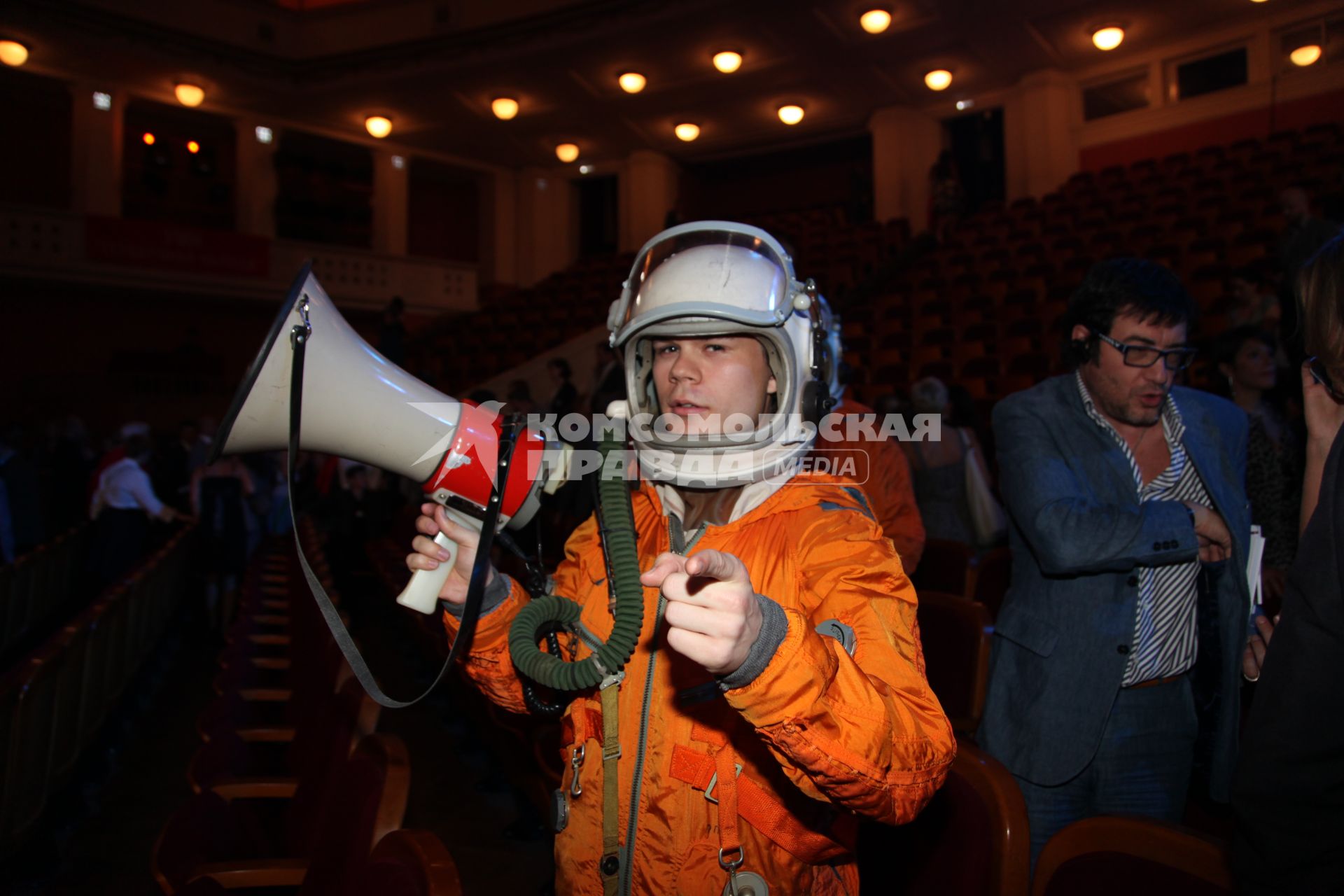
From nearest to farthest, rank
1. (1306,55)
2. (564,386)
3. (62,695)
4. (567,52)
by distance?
1. (62,695)
2. (564,386)
3. (1306,55)
4. (567,52)

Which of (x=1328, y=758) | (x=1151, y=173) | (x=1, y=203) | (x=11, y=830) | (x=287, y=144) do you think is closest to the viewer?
(x=1328, y=758)

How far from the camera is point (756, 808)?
0.97 m

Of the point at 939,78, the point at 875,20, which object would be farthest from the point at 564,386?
the point at 939,78

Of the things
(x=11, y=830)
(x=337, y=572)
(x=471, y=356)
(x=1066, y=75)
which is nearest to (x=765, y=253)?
(x=11, y=830)

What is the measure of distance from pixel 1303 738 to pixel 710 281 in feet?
2.76

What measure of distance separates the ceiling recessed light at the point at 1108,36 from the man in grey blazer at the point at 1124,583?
10923 millimetres

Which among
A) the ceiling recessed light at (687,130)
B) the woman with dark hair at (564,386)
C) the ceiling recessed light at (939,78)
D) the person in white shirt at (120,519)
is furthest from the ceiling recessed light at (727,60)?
the person in white shirt at (120,519)

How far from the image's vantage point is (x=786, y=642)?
2.44 ft

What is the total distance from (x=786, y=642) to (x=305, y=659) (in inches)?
96.6

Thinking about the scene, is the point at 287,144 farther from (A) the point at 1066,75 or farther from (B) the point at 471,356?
(A) the point at 1066,75

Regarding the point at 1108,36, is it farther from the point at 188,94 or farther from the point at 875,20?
the point at 188,94

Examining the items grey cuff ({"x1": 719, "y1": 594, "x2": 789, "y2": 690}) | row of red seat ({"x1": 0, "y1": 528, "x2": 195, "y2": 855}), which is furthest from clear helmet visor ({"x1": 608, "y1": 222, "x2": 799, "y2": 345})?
row of red seat ({"x1": 0, "y1": 528, "x2": 195, "y2": 855})

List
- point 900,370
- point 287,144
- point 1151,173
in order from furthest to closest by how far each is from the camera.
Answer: point 287,144, point 1151,173, point 900,370

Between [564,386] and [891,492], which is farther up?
[564,386]
